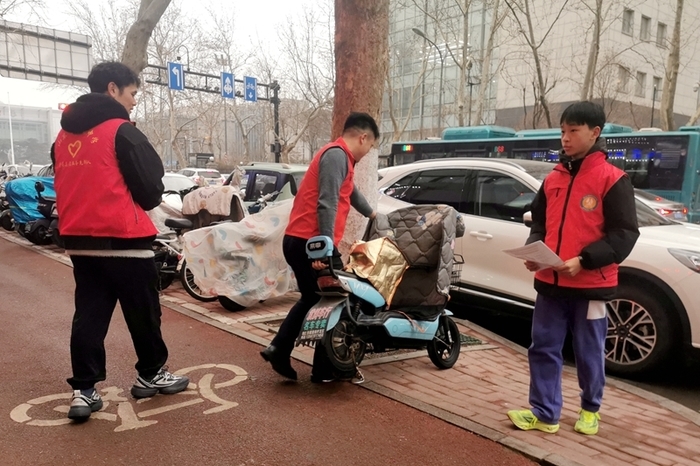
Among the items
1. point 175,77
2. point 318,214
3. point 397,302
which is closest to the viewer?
point 318,214

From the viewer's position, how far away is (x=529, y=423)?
3348 millimetres

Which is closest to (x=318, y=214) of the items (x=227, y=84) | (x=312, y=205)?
(x=312, y=205)

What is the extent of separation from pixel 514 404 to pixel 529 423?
1.52 feet

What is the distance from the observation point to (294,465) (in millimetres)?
2895

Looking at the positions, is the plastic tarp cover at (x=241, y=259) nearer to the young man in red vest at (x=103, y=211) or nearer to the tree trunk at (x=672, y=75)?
the young man in red vest at (x=103, y=211)

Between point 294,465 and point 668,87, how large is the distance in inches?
715

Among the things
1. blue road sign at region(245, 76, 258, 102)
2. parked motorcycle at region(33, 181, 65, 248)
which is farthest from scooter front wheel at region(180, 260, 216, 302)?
blue road sign at region(245, 76, 258, 102)

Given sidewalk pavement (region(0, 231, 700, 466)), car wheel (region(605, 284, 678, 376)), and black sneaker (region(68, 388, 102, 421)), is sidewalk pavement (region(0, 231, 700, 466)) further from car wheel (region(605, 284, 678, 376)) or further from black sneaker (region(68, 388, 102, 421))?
black sneaker (region(68, 388, 102, 421))

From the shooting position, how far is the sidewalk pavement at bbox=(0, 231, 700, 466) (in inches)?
124

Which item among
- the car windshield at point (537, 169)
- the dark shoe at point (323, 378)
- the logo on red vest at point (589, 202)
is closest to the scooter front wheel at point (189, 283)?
the dark shoe at point (323, 378)

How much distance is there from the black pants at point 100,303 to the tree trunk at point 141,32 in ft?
30.4

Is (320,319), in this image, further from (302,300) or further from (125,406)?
(125,406)

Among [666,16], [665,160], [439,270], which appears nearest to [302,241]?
[439,270]

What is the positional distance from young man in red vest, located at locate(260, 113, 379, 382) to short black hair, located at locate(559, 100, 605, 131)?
1319 millimetres
